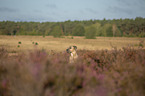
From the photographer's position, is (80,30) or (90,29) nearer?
(90,29)

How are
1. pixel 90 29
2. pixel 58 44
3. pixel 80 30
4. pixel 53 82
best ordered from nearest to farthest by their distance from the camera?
1. pixel 53 82
2. pixel 58 44
3. pixel 90 29
4. pixel 80 30

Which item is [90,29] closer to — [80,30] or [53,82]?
[80,30]

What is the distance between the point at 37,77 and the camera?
2.07 metres

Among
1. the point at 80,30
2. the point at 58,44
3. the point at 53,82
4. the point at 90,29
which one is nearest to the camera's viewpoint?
the point at 53,82

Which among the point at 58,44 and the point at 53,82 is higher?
the point at 53,82

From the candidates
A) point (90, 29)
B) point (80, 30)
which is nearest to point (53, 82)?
point (90, 29)

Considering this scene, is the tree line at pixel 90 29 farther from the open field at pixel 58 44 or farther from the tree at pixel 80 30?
the open field at pixel 58 44

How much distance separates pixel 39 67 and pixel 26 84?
0.31 meters

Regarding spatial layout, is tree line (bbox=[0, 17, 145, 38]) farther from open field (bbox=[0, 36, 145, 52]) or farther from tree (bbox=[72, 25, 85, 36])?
open field (bbox=[0, 36, 145, 52])

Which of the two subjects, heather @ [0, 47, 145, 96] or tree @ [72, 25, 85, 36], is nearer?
heather @ [0, 47, 145, 96]

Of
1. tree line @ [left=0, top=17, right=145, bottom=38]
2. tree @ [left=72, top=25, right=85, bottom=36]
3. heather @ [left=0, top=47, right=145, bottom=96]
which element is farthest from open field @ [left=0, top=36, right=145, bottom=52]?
tree @ [left=72, top=25, right=85, bottom=36]

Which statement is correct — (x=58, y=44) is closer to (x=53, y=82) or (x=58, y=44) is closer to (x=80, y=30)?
(x=53, y=82)

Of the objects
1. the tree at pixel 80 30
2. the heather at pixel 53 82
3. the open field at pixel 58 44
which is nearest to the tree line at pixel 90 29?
the tree at pixel 80 30

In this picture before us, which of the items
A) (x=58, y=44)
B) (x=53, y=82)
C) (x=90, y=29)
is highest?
(x=90, y=29)
